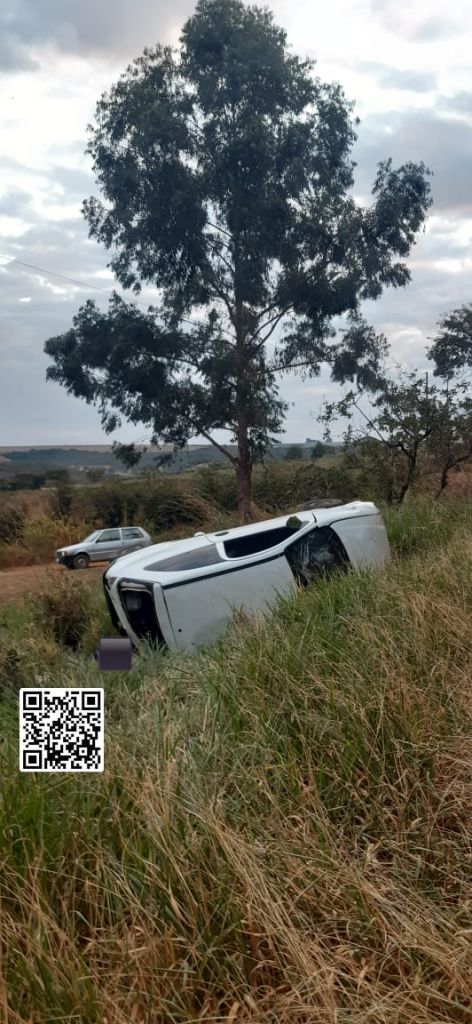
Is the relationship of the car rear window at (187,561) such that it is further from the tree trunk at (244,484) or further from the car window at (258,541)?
the tree trunk at (244,484)

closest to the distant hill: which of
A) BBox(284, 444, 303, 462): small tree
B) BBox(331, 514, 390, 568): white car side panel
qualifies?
BBox(284, 444, 303, 462): small tree

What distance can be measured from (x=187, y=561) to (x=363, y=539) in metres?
1.94

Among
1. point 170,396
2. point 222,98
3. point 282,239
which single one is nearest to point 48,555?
point 170,396

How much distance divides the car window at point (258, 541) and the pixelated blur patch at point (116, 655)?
4.58 metres

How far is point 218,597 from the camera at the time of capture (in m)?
6.64

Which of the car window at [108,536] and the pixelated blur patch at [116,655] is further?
the car window at [108,536]

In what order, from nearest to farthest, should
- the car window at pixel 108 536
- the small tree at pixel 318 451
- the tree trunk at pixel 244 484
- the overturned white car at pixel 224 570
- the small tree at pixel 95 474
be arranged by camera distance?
the overturned white car at pixel 224 570, the small tree at pixel 318 451, the tree trunk at pixel 244 484, the car window at pixel 108 536, the small tree at pixel 95 474

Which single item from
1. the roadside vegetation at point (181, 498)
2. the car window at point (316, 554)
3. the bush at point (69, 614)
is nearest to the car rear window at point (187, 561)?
the car window at point (316, 554)

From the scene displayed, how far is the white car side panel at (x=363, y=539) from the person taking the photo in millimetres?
7613

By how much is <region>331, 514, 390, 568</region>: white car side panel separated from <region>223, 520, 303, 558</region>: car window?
46 cm

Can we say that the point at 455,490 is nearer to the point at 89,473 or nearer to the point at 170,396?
the point at 170,396

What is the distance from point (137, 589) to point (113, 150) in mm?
15138

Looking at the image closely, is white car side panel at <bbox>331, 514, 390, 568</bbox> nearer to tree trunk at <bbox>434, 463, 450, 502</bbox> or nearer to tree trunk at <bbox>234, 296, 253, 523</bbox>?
tree trunk at <bbox>434, 463, 450, 502</bbox>

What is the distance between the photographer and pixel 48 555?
23.1 m
